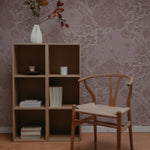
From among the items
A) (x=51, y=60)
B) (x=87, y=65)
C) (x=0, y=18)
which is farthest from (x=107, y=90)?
(x=0, y=18)

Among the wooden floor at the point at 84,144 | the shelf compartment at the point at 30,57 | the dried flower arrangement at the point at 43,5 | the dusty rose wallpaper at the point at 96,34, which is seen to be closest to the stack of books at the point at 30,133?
the wooden floor at the point at 84,144

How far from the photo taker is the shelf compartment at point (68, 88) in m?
2.88

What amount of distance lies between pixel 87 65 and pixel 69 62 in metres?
0.25

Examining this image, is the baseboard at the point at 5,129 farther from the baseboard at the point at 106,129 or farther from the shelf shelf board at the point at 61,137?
the baseboard at the point at 106,129

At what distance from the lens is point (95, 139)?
101 inches

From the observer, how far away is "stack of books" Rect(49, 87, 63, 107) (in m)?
2.62

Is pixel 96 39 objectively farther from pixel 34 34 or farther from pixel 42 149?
pixel 42 149

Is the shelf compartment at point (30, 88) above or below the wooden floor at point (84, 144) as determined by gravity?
above

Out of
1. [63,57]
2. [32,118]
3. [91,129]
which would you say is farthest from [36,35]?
[91,129]

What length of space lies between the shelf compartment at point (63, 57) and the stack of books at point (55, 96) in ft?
1.10

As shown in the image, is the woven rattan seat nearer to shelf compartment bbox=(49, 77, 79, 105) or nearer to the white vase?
shelf compartment bbox=(49, 77, 79, 105)

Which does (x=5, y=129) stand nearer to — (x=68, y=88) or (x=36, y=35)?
(x=68, y=88)

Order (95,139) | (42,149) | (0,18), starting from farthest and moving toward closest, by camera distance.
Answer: (0,18) < (95,139) < (42,149)

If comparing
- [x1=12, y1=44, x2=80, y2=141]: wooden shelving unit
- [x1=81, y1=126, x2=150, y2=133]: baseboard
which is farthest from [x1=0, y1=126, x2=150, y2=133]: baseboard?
[x1=12, y1=44, x2=80, y2=141]: wooden shelving unit
